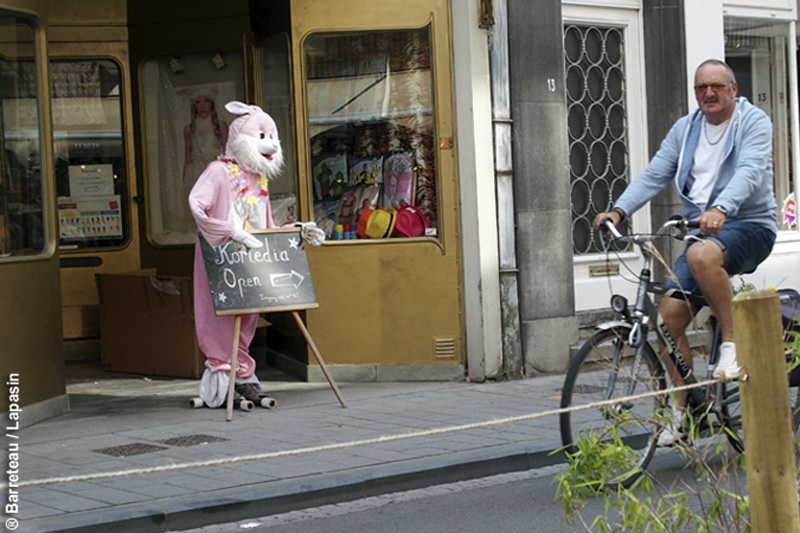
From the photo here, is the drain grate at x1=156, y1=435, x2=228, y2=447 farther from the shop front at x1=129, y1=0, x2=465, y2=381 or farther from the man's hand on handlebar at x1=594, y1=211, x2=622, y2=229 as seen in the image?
the man's hand on handlebar at x1=594, y1=211, x2=622, y2=229

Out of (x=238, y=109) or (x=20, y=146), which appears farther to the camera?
(x=238, y=109)

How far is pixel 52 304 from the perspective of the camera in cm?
812

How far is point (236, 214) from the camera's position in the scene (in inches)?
326

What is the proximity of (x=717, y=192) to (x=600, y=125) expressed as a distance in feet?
15.1

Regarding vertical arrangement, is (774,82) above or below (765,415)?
above

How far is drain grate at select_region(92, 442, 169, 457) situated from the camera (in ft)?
22.4

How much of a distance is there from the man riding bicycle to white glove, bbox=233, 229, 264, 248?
3008 mm

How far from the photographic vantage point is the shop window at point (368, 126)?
9.64 meters

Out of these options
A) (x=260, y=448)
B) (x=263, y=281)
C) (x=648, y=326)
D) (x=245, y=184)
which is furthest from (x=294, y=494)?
(x=245, y=184)

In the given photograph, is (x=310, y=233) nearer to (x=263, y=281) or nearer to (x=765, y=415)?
(x=263, y=281)

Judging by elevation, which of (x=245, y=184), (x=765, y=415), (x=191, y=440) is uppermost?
(x=245, y=184)

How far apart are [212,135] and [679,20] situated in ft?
15.3

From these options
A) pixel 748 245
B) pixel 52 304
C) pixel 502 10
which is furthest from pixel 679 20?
pixel 52 304

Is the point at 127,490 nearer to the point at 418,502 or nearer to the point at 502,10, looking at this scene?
the point at 418,502
